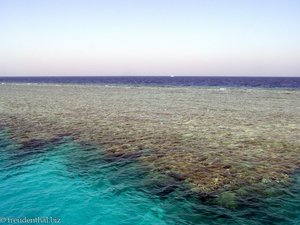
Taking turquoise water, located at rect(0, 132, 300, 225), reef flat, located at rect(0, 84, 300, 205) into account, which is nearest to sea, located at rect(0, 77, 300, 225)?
turquoise water, located at rect(0, 132, 300, 225)

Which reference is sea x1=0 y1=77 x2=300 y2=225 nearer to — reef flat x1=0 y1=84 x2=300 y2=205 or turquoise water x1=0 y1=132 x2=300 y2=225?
turquoise water x1=0 y1=132 x2=300 y2=225

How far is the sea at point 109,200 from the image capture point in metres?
9.23

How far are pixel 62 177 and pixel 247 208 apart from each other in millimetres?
7015

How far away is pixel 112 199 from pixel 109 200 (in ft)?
0.37

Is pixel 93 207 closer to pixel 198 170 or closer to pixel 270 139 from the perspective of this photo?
pixel 198 170

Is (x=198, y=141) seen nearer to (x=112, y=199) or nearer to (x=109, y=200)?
(x=112, y=199)

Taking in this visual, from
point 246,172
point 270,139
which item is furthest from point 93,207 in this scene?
point 270,139

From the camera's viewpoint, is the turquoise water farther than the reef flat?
No

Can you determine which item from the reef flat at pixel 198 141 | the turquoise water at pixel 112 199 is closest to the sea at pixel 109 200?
the turquoise water at pixel 112 199

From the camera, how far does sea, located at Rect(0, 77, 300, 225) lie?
923 centimetres

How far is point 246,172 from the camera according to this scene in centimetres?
1307

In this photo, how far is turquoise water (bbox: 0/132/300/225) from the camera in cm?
933

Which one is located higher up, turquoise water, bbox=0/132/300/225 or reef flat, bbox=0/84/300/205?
reef flat, bbox=0/84/300/205

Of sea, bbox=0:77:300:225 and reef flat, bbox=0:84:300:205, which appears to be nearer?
sea, bbox=0:77:300:225
